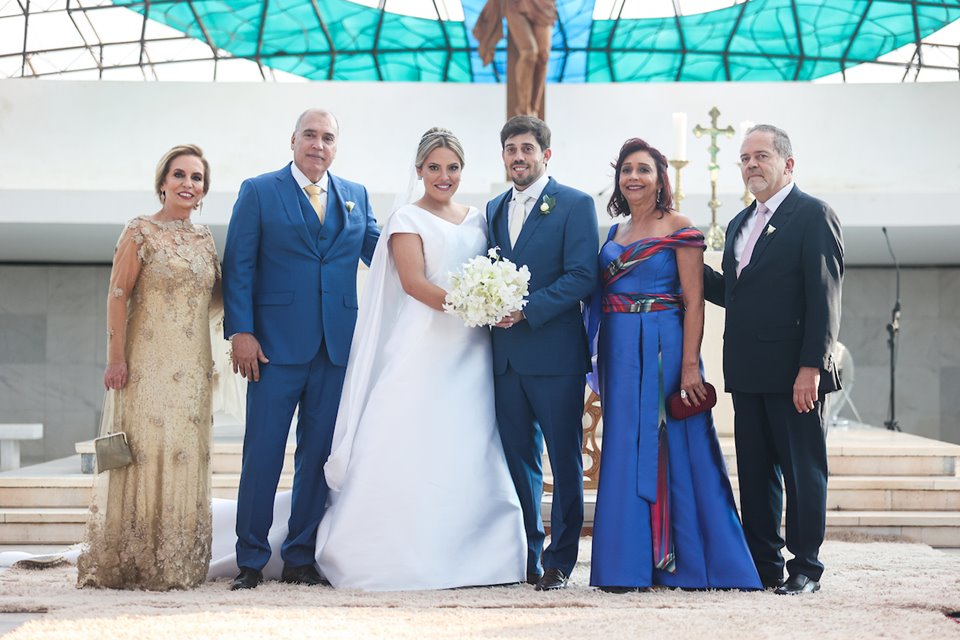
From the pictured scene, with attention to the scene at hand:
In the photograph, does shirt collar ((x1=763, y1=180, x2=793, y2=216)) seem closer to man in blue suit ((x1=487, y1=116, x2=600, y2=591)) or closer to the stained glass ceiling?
man in blue suit ((x1=487, y1=116, x2=600, y2=591))

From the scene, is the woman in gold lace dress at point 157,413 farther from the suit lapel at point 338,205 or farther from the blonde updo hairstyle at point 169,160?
the suit lapel at point 338,205

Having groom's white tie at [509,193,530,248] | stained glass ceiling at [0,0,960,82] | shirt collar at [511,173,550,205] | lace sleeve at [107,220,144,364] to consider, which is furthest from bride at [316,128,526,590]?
stained glass ceiling at [0,0,960,82]

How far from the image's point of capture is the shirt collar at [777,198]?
3.55 metres

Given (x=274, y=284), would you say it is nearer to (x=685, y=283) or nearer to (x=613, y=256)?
(x=613, y=256)

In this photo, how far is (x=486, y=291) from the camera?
3311 millimetres

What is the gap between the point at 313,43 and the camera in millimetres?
15109

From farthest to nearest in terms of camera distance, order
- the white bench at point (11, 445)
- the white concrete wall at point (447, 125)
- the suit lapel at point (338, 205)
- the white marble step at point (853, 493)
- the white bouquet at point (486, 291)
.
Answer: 1. the white concrete wall at point (447, 125)
2. the white bench at point (11, 445)
3. the white marble step at point (853, 493)
4. the suit lapel at point (338, 205)
5. the white bouquet at point (486, 291)

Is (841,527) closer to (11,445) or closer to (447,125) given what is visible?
(11,445)

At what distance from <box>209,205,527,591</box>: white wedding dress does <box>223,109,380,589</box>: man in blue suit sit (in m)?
0.08

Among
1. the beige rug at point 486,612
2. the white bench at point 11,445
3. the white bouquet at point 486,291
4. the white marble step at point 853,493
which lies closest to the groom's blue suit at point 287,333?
the beige rug at point 486,612

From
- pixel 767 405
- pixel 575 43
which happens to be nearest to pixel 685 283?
pixel 767 405

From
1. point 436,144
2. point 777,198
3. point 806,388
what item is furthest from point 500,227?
point 806,388

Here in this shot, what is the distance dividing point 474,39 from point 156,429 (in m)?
12.1

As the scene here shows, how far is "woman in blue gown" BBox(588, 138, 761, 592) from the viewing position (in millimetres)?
3438
